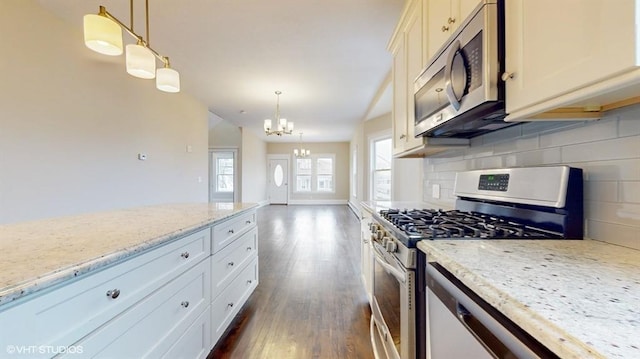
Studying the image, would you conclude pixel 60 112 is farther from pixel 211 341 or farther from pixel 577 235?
pixel 577 235

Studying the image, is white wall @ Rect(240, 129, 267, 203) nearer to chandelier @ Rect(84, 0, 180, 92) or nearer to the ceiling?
the ceiling

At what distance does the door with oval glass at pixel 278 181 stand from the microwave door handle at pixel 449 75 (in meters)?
9.99

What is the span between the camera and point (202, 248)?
1.53 m

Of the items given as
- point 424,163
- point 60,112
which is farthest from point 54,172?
point 424,163

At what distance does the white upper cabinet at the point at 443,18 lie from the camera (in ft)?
4.08

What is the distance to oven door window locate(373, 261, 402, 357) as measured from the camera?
1168 mm

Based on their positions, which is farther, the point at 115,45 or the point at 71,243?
the point at 115,45

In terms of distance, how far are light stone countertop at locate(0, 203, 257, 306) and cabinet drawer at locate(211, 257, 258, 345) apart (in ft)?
1.79

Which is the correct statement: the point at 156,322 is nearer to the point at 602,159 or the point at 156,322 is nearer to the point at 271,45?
the point at 602,159

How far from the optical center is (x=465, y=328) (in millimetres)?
662

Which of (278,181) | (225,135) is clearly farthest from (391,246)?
(278,181)

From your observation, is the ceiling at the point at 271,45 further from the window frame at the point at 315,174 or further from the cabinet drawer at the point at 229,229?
the window frame at the point at 315,174

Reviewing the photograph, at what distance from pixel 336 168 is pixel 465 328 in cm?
1031

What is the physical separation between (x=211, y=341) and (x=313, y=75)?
11.2ft
